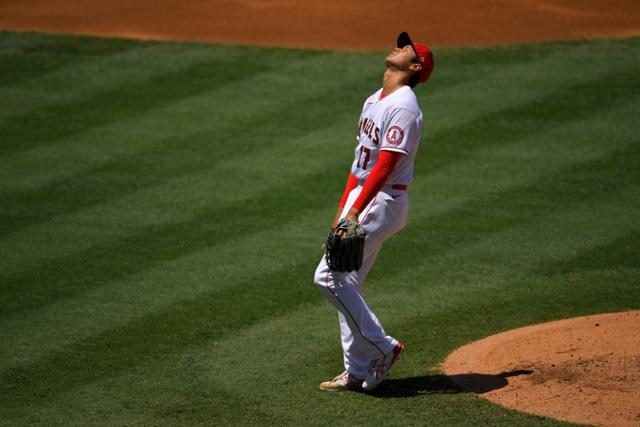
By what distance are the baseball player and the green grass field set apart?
0.73 ft

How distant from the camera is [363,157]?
17.9 feet

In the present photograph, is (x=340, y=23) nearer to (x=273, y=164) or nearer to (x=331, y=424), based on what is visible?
(x=273, y=164)

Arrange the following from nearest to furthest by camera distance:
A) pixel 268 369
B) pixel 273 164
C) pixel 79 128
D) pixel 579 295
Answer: pixel 268 369
pixel 579 295
pixel 273 164
pixel 79 128

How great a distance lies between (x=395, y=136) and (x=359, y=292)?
90 centimetres

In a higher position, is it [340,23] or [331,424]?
[340,23]

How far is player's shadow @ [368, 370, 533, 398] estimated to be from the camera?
5348 millimetres

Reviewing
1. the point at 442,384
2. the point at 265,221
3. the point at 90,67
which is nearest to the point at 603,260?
the point at 442,384

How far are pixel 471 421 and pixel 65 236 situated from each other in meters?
4.45

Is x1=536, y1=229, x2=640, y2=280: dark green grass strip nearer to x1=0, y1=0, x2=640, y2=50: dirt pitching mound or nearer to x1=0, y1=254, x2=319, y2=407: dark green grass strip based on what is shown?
x1=0, y1=254, x2=319, y2=407: dark green grass strip

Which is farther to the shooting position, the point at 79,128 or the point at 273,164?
the point at 79,128

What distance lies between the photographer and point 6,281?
727cm

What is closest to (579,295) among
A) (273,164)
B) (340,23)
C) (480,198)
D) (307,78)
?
(480,198)

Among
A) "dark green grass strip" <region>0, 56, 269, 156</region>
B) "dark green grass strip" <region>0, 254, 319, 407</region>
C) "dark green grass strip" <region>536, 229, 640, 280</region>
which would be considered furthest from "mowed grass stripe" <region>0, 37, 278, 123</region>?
"dark green grass strip" <region>536, 229, 640, 280</region>

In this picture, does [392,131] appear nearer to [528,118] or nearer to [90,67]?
[528,118]
